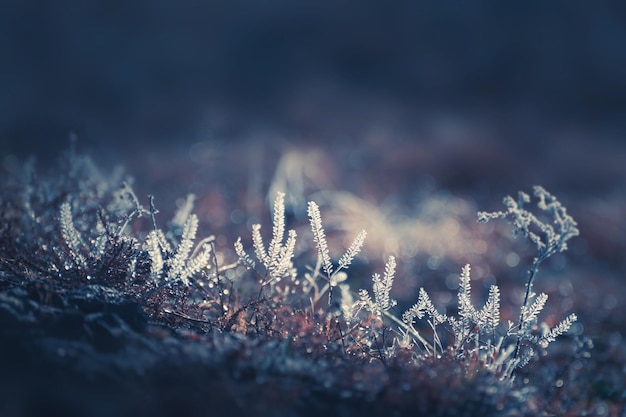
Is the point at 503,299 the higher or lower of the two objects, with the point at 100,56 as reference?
lower

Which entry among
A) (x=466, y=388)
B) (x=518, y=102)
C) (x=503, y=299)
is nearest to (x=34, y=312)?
(x=466, y=388)

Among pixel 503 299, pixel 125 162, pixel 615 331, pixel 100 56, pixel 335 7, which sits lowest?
pixel 615 331

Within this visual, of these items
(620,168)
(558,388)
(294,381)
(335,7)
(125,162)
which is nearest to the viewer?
(294,381)

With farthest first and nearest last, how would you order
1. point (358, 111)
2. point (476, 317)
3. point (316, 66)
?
point (316, 66) → point (358, 111) → point (476, 317)

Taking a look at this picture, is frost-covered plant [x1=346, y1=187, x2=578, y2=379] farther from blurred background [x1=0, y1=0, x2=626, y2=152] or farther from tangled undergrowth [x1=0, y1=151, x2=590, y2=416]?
blurred background [x1=0, y1=0, x2=626, y2=152]

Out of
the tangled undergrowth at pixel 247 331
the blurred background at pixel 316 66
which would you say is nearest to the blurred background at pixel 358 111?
the blurred background at pixel 316 66

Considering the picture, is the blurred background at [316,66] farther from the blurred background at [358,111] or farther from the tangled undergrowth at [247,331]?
the tangled undergrowth at [247,331]

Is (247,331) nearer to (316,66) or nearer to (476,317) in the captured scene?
(476,317)

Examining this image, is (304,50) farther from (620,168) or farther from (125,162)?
(620,168)

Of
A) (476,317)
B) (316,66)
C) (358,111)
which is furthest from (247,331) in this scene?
(316,66)
